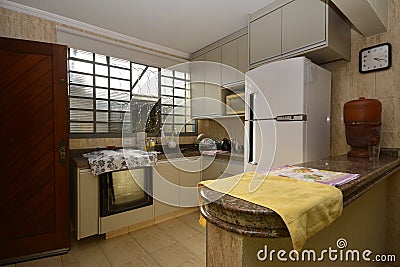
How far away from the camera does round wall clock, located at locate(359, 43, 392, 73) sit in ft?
5.76

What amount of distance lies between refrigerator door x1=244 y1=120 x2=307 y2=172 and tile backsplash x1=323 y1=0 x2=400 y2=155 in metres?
0.63

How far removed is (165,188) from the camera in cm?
268

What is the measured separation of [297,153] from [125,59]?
240cm

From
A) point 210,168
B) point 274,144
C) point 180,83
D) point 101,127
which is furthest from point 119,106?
point 274,144

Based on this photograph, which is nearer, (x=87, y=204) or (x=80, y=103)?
(x=87, y=204)

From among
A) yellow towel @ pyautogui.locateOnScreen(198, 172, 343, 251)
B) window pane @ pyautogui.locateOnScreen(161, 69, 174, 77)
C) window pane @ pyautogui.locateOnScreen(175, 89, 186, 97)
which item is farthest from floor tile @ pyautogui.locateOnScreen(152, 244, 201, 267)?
window pane @ pyautogui.locateOnScreen(161, 69, 174, 77)

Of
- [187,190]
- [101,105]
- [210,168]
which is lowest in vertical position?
[187,190]

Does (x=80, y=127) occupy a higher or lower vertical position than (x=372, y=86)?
lower

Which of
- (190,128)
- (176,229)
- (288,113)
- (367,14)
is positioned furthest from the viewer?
(190,128)

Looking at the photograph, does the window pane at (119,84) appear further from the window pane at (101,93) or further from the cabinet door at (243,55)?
the cabinet door at (243,55)

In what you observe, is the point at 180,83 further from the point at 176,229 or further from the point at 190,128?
the point at 176,229

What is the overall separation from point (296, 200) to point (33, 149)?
2183mm

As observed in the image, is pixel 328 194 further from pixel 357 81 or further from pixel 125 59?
pixel 125 59

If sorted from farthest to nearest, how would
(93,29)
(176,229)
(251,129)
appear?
(93,29) → (176,229) → (251,129)
